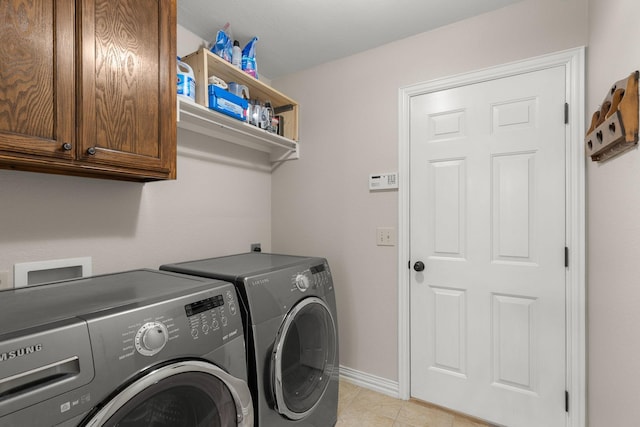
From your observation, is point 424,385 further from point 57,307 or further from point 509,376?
Result: point 57,307

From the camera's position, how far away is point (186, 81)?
160cm

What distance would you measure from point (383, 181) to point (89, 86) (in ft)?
5.39

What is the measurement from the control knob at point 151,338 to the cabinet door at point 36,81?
688 millimetres

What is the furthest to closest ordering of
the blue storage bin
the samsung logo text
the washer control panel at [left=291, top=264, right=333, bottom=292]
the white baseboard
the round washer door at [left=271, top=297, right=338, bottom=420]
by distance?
the white baseboard
the blue storage bin
the washer control panel at [left=291, top=264, right=333, bottom=292]
the round washer door at [left=271, top=297, right=338, bottom=420]
the samsung logo text

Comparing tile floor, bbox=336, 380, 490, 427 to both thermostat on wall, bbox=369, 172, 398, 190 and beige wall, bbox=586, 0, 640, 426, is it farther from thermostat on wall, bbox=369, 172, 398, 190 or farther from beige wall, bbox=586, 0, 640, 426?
thermostat on wall, bbox=369, 172, 398, 190

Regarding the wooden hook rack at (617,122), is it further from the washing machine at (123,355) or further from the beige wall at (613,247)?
the washing machine at (123,355)

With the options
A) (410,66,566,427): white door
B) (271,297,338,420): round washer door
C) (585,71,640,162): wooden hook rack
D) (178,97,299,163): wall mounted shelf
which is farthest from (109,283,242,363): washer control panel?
(585,71,640,162): wooden hook rack

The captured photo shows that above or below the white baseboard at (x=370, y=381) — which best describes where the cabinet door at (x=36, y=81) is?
above

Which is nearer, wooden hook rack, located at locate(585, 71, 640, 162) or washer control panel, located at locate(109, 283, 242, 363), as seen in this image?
washer control panel, located at locate(109, 283, 242, 363)

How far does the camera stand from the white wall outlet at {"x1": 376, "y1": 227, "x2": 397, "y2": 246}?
2.06 m

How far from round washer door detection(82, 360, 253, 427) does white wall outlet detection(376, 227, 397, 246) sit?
1.31m

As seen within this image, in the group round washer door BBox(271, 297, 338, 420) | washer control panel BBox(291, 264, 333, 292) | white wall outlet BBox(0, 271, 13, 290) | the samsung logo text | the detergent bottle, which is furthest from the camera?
the detergent bottle

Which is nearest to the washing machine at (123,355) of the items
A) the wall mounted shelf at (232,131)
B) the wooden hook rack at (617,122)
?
the wall mounted shelf at (232,131)

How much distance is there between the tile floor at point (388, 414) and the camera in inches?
69.6
